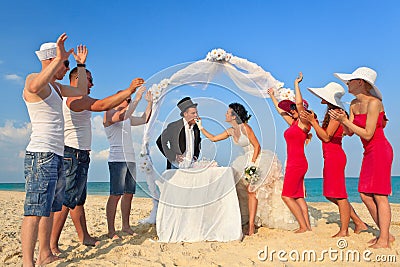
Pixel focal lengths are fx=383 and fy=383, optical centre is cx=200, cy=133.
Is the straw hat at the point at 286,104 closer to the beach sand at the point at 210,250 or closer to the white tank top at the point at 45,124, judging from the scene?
the beach sand at the point at 210,250

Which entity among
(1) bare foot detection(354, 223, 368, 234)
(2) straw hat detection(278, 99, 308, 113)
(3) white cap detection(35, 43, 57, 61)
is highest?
(3) white cap detection(35, 43, 57, 61)

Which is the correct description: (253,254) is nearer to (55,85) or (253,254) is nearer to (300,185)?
(300,185)

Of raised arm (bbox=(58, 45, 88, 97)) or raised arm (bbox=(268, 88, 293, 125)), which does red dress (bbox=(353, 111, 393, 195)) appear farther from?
raised arm (bbox=(58, 45, 88, 97))

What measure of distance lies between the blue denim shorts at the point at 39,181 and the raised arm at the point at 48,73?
0.58 m

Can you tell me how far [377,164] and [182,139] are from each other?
100 inches

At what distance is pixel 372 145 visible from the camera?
4176mm

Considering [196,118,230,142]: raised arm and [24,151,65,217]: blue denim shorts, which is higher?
[196,118,230,142]: raised arm

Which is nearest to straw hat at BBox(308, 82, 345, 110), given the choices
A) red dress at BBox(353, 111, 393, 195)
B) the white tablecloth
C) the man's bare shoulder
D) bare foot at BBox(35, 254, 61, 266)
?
red dress at BBox(353, 111, 393, 195)

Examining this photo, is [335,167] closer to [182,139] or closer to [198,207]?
[198,207]

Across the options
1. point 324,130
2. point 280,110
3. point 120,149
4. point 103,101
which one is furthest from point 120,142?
point 324,130

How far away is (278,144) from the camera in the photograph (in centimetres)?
534

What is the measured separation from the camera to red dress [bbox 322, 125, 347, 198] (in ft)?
15.3

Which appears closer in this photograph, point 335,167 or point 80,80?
point 80,80

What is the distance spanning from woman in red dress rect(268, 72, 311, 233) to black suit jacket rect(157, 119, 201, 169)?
4.10 ft
